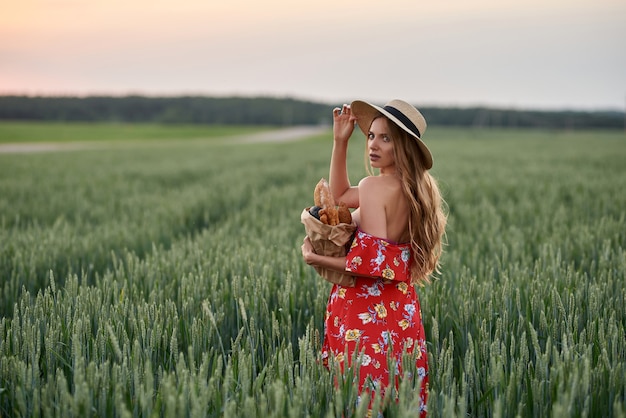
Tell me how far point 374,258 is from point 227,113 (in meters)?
100

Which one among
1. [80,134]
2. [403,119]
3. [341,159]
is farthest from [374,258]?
[80,134]

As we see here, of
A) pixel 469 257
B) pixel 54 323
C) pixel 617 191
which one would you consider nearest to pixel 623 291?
pixel 469 257

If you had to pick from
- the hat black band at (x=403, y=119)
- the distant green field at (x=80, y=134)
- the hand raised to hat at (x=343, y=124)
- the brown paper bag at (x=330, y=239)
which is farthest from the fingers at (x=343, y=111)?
the distant green field at (x=80, y=134)

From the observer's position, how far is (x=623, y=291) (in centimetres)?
272

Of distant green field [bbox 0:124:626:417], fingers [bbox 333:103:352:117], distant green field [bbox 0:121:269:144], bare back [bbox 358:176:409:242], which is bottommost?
distant green field [bbox 0:121:269:144]

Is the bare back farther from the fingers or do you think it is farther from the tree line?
the tree line

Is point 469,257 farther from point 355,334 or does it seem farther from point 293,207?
point 293,207

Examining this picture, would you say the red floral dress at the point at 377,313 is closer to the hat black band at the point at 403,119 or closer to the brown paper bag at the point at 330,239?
the brown paper bag at the point at 330,239

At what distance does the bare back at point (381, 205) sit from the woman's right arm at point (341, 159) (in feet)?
0.26

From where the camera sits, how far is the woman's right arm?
2.11 m

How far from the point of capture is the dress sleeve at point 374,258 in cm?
199

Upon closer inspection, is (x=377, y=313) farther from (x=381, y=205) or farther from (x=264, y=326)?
(x=264, y=326)

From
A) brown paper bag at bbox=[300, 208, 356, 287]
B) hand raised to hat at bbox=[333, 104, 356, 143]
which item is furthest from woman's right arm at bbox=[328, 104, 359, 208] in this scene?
brown paper bag at bbox=[300, 208, 356, 287]

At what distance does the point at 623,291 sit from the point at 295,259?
5.31 ft
